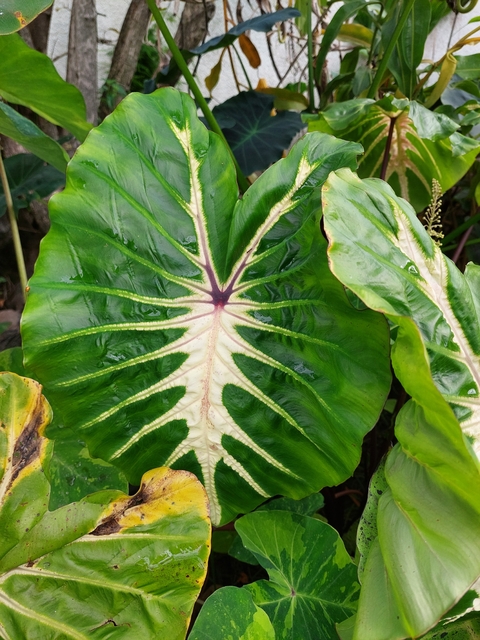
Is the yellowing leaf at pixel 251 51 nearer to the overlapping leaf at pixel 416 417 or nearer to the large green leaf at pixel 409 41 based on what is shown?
the large green leaf at pixel 409 41

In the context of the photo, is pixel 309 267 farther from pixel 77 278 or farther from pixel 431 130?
pixel 431 130

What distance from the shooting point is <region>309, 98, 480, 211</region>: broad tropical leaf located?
0.88m

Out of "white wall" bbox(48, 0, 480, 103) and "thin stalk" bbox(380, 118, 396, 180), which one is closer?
"thin stalk" bbox(380, 118, 396, 180)

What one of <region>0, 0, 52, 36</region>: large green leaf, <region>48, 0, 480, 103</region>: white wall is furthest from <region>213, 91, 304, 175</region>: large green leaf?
<region>48, 0, 480, 103</region>: white wall

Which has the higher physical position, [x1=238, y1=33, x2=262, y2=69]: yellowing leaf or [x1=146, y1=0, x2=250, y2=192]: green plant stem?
[x1=238, y1=33, x2=262, y2=69]: yellowing leaf

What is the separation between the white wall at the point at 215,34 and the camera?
6.62 feet

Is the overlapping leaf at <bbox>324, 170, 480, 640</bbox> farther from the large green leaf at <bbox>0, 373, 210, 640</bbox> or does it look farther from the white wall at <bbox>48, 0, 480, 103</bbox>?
the white wall at <bbox>48, 0, 480, 103</bbox>

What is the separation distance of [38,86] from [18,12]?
0.28m

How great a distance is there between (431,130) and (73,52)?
1288mm

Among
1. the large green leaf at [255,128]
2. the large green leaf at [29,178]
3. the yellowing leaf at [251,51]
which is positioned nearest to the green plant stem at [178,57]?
the large green leaf at [255,128]

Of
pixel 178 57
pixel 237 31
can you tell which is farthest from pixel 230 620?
pixel 237 31

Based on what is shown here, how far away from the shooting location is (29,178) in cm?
134

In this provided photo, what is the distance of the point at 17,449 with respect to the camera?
557 millimetres

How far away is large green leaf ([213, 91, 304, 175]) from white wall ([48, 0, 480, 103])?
0.81m
